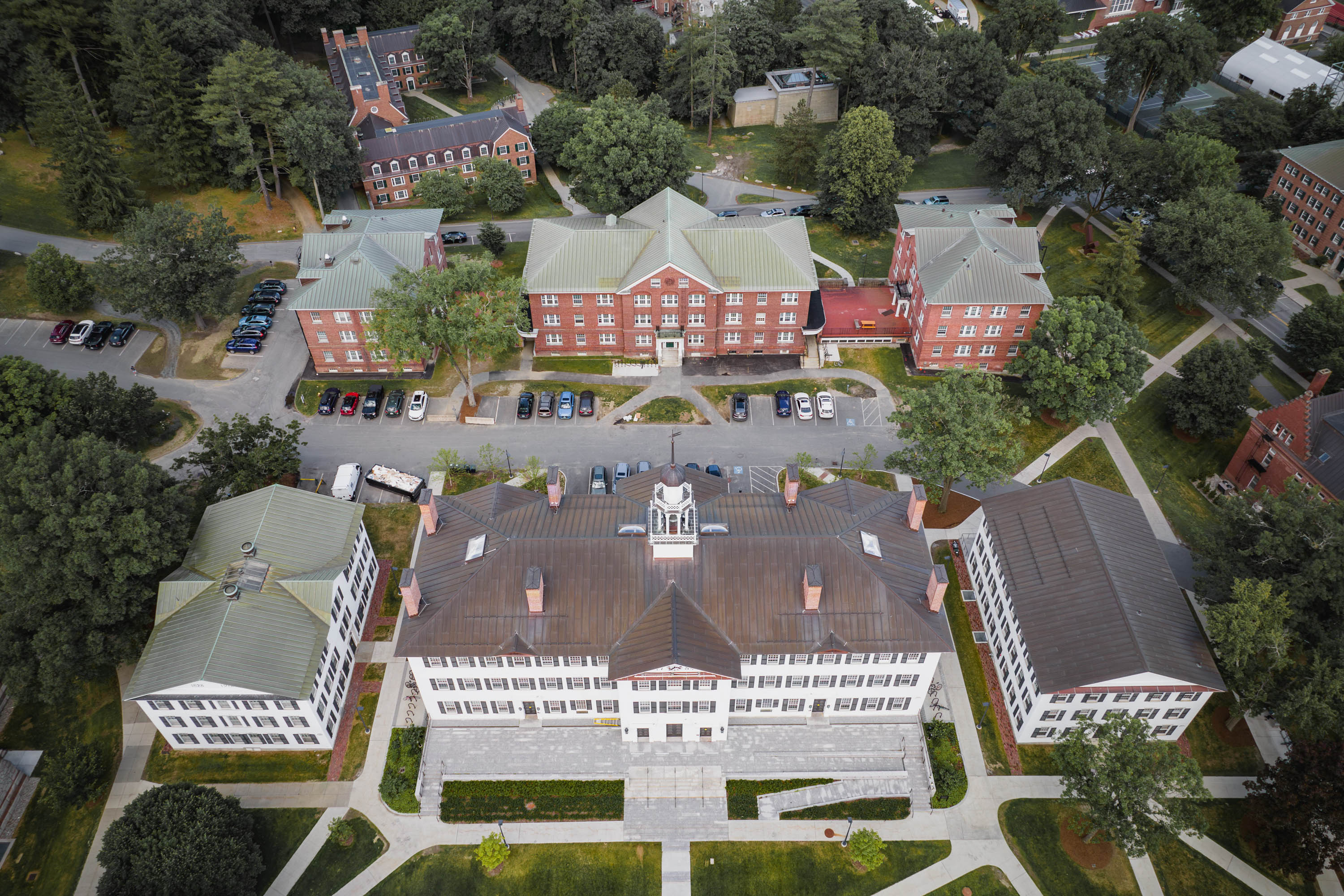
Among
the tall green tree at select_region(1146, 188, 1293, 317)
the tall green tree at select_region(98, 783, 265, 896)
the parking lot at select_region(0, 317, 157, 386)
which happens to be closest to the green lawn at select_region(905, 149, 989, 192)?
the tall green tree at select_region(1146, 188, 1293, 317)

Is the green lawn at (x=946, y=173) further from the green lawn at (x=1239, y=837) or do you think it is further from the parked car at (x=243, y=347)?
the parked car at (x=243, y=347)

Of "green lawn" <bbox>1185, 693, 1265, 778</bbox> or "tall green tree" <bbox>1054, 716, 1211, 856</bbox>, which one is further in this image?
"green lawn" <bbox>1185, 693, 1265, 778</bbox>

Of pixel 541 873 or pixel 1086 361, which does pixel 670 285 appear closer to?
pixel 1086 361

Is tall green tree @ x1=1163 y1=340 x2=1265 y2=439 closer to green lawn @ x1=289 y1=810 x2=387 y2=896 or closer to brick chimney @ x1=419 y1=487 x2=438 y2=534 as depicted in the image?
brick chimney @ x1=419 y1=487 x2=438 y2=534

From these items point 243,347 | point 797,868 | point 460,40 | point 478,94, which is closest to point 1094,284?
point 797,868

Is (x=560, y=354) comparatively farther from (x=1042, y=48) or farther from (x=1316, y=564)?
(x=1042, y=48)

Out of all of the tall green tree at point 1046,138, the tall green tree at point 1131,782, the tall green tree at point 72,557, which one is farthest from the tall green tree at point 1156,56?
the tall green tree at point 72,557

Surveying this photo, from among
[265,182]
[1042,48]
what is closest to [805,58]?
[1042,48]
